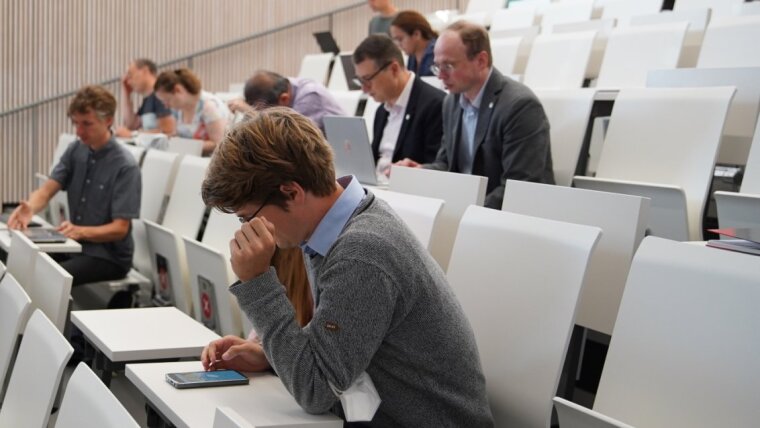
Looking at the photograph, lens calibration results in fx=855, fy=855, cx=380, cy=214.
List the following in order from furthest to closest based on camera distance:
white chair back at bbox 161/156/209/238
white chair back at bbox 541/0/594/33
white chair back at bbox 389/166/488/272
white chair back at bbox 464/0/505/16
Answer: white chair back at bbox 464/0/505/16, white chair back at bbox 541/0/594/33, white chair back at bbox 161/156/209/238, white chair back at bbox 389/166/488/272

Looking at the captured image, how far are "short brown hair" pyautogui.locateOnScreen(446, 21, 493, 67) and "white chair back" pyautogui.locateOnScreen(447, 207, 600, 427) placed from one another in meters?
1.43

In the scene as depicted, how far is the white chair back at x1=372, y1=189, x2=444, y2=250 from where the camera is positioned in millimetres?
2199

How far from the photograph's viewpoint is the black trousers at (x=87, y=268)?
4.20 meters

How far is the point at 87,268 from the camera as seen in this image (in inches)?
167

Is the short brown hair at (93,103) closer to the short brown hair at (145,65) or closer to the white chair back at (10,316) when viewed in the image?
the white chair back at (10,316)

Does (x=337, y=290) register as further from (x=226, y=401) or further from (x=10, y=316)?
(x=10, y=316)

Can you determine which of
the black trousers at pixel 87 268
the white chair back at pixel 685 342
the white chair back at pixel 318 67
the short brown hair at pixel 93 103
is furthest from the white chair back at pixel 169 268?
the white chair back at pixel 318 67

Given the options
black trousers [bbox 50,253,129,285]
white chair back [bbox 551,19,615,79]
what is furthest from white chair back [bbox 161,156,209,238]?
white chair back [bbox 551,19,615,79]

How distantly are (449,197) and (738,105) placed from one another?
3.76ft

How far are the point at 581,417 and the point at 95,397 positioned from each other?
0.79 m

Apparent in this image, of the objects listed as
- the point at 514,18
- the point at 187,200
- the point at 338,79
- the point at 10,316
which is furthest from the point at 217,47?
the point at 10,316

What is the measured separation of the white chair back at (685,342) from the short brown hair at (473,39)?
1782 millimetres

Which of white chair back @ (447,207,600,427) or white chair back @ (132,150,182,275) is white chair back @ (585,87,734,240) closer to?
white chair back @ (447,207,600,427)

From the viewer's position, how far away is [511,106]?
3.14m
